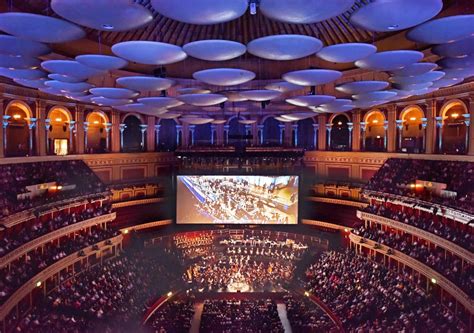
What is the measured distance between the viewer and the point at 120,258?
24.7 m

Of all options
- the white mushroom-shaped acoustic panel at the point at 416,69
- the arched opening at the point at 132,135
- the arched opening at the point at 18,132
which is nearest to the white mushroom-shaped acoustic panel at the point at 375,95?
the white mushroom-shaped acoustic panel at the point at 416,69

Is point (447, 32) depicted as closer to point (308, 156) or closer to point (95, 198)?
point (95, 198)

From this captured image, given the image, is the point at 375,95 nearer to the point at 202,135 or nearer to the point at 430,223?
the point at 430,223

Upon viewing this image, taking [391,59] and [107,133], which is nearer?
[391,59]

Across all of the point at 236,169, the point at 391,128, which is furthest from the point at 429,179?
the point at 236,169

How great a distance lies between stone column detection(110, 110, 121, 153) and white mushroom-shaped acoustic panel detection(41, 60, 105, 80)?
17.4 meters

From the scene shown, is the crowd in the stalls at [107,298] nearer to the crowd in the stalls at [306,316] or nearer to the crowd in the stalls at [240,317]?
the crowd in the stalls at [240,317]

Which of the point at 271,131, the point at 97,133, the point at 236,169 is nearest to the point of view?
the point at 97,133

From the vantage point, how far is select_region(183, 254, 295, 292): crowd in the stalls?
2395 centimetres

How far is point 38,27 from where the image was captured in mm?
9375

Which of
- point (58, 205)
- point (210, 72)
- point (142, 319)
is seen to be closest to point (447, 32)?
point (210, 72)

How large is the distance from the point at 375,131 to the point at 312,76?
1995 centimetres

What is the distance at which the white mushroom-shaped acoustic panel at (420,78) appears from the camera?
1386cm

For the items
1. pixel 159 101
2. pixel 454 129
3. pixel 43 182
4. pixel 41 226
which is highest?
pixel 159 101
